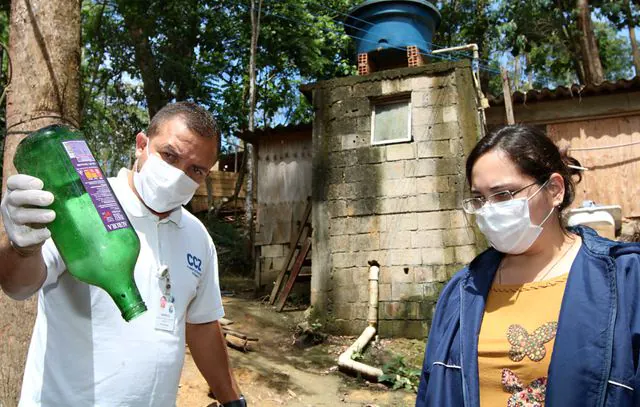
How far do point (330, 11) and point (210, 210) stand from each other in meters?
6.59

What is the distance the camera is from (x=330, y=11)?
49.4 feet

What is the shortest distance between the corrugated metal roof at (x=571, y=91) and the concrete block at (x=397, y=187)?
2.13m

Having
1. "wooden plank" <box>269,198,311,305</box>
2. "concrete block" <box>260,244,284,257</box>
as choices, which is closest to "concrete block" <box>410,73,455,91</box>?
"wooden plank" <box>269,198,311,305</box>

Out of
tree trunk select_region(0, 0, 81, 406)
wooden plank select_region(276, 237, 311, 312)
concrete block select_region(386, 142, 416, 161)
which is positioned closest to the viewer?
tree trunk select_region(0, 0, 81, 406)

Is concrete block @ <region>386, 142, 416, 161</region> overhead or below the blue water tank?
below

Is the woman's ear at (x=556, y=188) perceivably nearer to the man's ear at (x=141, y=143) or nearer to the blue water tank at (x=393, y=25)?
the man's ear at (x=141, y=143)

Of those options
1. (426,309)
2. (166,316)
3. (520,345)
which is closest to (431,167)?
(426,309)

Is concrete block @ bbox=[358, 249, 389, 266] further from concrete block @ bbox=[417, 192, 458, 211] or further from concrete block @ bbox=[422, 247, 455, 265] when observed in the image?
concrete block @ bbox=[417, 192, 458, 211]

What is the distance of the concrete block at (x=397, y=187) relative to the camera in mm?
8227

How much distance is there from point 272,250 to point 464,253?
14.6 ft

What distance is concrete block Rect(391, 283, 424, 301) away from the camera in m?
8.04

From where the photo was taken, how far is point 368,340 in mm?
7750

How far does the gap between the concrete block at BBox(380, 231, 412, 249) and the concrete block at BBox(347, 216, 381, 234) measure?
178 mm

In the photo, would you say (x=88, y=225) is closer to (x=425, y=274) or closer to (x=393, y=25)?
(x=425, y=274)
